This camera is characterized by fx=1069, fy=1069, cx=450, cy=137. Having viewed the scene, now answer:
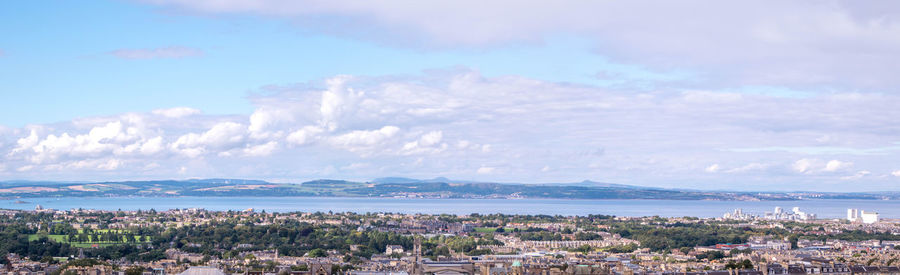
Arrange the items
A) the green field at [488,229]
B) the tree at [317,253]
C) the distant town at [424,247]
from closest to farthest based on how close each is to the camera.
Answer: the distant town at [424,247]
the tree at [317,253]
the green field at [488,229]

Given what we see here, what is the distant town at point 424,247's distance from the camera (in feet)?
221

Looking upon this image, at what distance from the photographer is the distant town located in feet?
221

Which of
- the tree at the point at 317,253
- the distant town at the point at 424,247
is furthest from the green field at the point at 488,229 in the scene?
the tree at the point at 317,253

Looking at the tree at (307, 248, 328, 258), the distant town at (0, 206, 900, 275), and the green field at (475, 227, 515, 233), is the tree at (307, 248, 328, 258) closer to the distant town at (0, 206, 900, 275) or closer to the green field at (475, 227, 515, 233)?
the distant town at (0, 206, 900, 275)

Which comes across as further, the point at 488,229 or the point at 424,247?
the point at 488,229

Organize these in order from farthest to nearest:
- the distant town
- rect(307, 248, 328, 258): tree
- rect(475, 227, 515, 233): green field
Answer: rect(475, 227, 515, 233): green field, rect(307, 248, 328, 258): tree, the distant town

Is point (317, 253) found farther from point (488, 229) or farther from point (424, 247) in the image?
point (488, 229)

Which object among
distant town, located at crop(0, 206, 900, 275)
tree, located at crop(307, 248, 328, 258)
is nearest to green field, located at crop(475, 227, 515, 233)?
distant town, located at crop(0, 206, 900, 275)

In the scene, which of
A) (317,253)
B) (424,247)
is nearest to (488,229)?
(424,247)

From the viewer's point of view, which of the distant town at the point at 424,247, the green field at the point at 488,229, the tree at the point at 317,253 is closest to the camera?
the distant town at the point at 424,247

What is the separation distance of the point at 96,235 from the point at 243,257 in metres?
33.6

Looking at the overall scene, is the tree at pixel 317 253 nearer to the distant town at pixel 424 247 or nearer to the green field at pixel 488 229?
the distant town at pixel 424 247

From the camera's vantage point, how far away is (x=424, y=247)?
102062mm

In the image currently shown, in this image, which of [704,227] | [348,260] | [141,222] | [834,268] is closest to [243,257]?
[348,260]
